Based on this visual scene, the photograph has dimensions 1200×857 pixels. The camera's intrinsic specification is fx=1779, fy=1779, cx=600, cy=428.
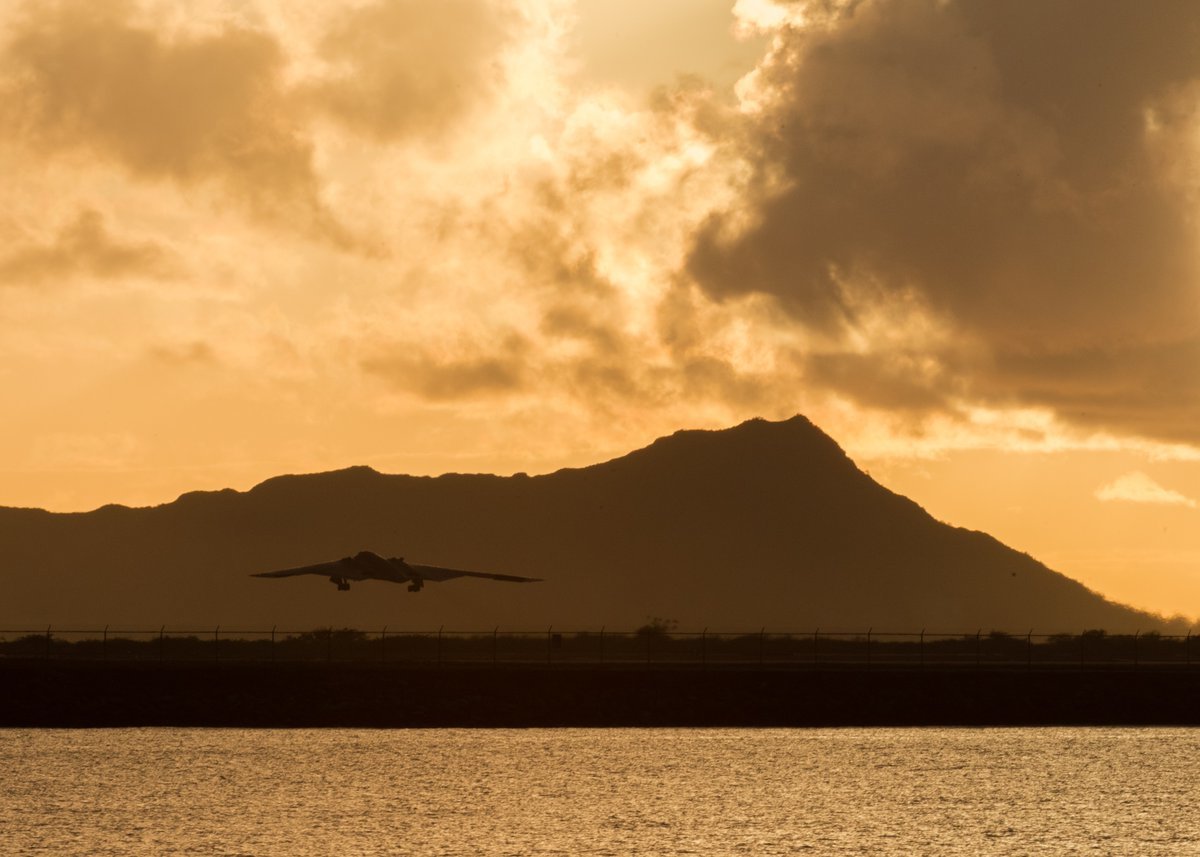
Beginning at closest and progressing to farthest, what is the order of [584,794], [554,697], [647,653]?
[584,794] → [554,697] → [647,653]

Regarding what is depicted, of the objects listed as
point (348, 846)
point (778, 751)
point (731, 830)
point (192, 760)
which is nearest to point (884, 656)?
point (778, 751)

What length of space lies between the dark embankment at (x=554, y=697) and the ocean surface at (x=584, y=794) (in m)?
1.07

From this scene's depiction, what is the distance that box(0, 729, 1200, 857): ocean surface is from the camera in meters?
Result: 53.5

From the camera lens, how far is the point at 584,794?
6488 centimetres

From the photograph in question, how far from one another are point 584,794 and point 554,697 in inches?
1115

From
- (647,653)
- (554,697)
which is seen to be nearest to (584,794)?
(554,697)

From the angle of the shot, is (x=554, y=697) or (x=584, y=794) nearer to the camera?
(x=584, y=794)

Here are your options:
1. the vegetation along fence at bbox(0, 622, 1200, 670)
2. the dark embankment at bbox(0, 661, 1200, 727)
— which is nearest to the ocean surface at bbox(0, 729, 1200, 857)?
the dark embankment at bbox(0, 661, 1200, 727)

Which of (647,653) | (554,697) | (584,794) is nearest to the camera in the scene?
(584,794)

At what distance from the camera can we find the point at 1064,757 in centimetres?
8181

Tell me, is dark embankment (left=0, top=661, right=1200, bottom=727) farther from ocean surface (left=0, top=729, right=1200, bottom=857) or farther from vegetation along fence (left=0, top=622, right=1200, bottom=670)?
vegetation along fence (left=0, top=622, right=1200, bottom=670)

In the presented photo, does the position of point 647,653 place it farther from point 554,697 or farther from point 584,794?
point 584,794

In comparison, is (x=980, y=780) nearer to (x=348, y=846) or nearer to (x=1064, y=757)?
(x=1064, y=757)

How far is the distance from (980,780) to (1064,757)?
11.9 meters
